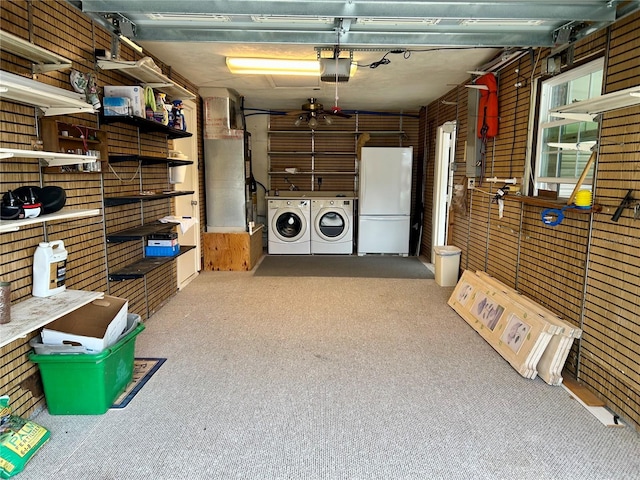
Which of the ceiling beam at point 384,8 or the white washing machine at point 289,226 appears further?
the white washing machine at point 289,226

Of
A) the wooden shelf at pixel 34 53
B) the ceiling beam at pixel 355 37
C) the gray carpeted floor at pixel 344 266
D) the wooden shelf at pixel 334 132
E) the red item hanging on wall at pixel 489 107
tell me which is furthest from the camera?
the wooden shelf at pixel 334 132

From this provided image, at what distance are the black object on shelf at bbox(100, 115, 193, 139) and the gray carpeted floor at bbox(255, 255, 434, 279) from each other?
2246 mm

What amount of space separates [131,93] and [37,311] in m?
1.68

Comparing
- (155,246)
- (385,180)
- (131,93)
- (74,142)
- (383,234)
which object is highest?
(131,93)

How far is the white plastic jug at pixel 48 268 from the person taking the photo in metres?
2.24

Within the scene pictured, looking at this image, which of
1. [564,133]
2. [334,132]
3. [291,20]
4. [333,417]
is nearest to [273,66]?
[291,20]

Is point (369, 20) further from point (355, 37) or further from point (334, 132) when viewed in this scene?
point (334, 132)

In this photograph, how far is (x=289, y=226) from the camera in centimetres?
689

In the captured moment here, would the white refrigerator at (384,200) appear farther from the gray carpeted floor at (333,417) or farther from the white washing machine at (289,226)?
the gray carpeted floor at (333,417)

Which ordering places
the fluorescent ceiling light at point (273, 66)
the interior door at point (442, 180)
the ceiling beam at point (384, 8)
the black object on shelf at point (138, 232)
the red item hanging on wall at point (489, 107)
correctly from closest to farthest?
1. the ceiling beam at point (384, 8)
2. the black object on shelf at point (138, 232)
3. the red item hanging on wall at point (489, 107)
4. the fluorescent ceiling light at point (273, 66)
5. the interior door at point (442, 180)

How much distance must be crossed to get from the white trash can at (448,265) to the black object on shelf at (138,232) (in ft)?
9.98

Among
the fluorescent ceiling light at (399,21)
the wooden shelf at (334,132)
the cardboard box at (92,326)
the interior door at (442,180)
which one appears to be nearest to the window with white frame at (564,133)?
the fluorescent ceiling light at (399,21)

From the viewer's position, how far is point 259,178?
293 inches

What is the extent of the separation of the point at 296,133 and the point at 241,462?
6.11m
